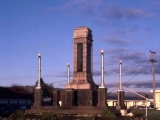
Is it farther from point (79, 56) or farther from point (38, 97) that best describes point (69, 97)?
point (79, 56)

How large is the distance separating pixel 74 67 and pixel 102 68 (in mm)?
3366

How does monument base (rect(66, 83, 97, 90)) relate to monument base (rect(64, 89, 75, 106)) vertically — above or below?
above

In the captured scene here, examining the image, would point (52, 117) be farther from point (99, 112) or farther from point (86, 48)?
point (86, 48)

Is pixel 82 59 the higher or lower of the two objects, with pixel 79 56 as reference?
lower

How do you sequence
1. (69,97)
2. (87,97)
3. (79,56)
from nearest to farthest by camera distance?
(87,97)
(69,97)
(79,56)

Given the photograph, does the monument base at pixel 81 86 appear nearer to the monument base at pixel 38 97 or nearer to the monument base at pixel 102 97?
the monument base at pixel 102 97

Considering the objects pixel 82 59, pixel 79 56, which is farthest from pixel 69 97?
pixel 79 56

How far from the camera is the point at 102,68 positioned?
29.5 meters

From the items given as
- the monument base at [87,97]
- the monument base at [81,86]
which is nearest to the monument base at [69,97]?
the monument base at [87,97]

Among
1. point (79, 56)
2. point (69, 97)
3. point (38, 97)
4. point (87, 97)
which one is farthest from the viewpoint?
point (79, 56)

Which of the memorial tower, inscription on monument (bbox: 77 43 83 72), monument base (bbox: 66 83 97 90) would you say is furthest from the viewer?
inscription on monument (bbox: 77 43 83 72)

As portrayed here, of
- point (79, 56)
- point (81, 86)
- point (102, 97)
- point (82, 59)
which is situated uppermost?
point (79, 56)

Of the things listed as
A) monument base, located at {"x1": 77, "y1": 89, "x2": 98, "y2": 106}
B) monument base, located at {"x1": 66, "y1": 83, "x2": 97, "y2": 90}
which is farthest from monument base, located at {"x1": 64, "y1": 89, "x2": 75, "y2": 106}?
monument base, located at {"x1": 66, "y1": 83, "x2": 97, "y2": 90}

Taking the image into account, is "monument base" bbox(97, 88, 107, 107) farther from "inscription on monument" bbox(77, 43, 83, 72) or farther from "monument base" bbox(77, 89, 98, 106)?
"inscription on monument" bbox(77, 43, 83, 72)
